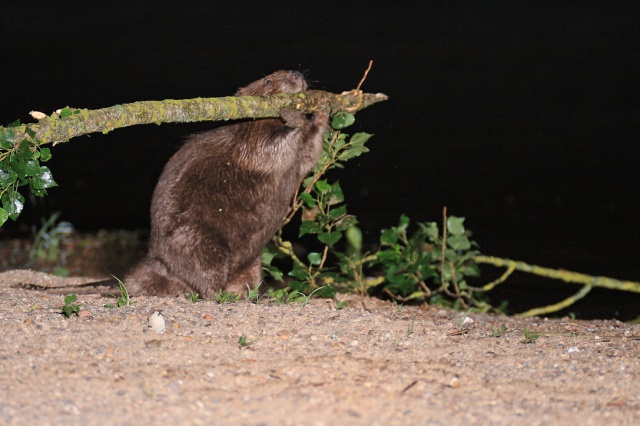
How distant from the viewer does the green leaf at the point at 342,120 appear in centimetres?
491

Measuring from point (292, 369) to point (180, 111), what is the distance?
1745 millimetres

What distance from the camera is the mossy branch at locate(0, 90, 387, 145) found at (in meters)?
3.81

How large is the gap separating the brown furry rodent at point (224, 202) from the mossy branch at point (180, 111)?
12 centimetres

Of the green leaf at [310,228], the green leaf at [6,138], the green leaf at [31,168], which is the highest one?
the green leaf at [6,138]

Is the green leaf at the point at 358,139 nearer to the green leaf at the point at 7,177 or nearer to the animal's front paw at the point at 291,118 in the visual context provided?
the animal's front paw at the point at 291,118

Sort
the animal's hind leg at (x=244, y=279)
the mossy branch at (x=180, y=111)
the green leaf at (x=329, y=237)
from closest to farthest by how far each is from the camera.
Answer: the mossy branch at (x=180, y=111) → the animal's hind leg at (x=244, y=279) → the green leaf at (x=329, y=237)

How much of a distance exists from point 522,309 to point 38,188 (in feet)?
13.2

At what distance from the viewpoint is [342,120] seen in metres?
4.91

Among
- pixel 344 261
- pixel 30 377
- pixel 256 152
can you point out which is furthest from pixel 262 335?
pixel 344 261

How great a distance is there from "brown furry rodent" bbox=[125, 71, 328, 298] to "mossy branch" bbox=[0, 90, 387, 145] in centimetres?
12

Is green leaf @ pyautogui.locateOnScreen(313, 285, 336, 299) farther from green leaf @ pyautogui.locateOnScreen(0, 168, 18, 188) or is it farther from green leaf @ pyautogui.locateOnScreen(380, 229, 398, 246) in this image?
green leaf @ pyautogui.locateOnScreen(0, 168, 18, 188)

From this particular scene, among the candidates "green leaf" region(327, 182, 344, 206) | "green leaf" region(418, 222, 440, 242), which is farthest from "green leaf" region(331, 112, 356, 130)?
"green leaf" region(418, 222, 440, 242)

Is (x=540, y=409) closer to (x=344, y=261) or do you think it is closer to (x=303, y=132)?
(x=303, y=132)

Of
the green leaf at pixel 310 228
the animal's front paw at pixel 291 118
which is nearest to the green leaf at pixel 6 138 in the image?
the animal's front paw at pixel 291 118
